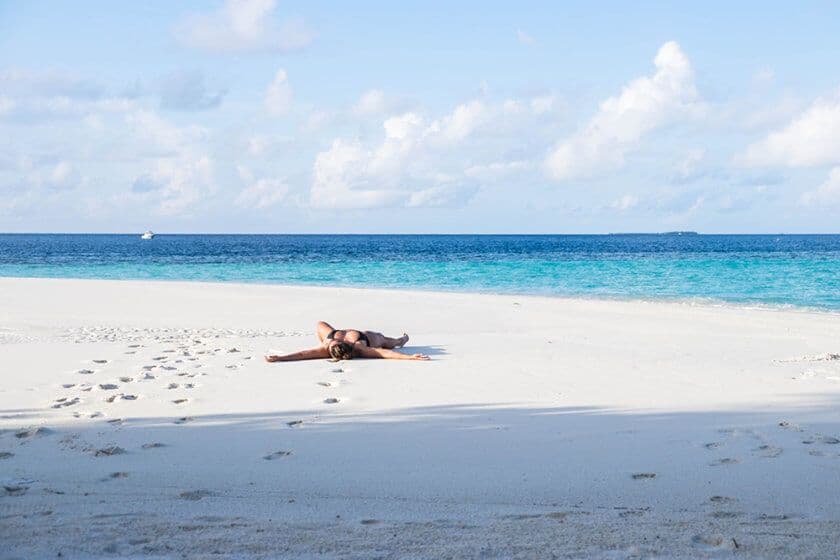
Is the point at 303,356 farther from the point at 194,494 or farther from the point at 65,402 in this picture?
the point at 194,494

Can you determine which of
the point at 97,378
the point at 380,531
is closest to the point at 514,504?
the point at 380,531

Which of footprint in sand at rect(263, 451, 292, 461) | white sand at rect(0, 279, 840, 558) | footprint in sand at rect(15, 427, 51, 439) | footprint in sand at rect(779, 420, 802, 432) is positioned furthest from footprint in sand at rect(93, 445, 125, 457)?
footprint in sand at rect(779, 420, 802, 432)

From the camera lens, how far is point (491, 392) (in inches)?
336

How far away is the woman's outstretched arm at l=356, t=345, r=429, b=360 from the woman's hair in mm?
169

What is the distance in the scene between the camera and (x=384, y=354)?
10797 mm

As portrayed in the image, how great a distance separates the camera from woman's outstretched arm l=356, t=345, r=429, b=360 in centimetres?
1074

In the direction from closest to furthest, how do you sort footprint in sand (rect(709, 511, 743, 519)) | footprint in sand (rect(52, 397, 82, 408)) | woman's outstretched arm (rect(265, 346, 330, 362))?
footprint in sand (rect(709, 511, 743, 519)) < footprint in sand (rect(52, 397, 82, 408)) < woman's outstretched arm (rect(265, 346, 330, 362))

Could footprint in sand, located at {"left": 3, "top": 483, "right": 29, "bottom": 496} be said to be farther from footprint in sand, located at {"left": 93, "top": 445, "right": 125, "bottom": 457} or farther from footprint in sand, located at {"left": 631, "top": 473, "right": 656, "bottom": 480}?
footprint in sand, located at {"left": 631, "top": 473, "right": 656, "bottom": 480}

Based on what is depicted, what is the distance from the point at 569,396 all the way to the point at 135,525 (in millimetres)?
4978

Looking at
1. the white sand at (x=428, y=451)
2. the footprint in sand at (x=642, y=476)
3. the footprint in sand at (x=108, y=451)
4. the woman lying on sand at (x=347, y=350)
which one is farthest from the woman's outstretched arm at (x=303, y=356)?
the footprint in sand at (x=642, y=476)

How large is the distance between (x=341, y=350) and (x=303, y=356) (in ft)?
1.70

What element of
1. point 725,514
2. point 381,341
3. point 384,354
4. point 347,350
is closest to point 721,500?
point 725,514

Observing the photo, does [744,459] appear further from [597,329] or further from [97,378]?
[597,329]

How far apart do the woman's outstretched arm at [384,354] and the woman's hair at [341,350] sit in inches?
6.6
